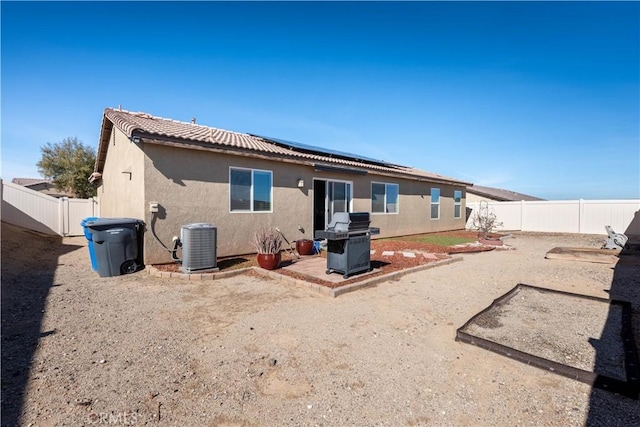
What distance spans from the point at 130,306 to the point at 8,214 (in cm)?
1382

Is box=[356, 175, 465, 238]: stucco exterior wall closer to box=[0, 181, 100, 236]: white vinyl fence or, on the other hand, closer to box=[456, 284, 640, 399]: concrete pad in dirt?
box=[456, 284, 640, 399]: concrete pad in dirt

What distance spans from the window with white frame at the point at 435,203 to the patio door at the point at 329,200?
22.0 ft

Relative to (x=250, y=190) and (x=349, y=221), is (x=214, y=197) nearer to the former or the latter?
(x=250, y=190)

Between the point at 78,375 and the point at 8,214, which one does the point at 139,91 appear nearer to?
the point at 8,214

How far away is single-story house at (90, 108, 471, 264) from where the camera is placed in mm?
6941

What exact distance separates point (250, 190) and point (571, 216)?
19382 mm

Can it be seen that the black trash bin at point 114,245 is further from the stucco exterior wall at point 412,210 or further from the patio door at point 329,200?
the stucco exterior wall at point 412,210

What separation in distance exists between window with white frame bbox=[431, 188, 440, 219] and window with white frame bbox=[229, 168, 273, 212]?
411 inches

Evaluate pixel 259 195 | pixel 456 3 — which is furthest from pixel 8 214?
pixel 456 3

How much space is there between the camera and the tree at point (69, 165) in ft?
79.2

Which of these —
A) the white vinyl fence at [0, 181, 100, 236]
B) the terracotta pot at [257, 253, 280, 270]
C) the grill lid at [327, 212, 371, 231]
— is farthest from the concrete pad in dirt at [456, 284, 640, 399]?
the white vinyl fence at [0, 181, 100, 236]

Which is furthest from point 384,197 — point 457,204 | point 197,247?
point 197,247

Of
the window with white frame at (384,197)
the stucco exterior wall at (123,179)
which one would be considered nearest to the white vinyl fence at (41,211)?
the stucco exterior wall at (123,179)

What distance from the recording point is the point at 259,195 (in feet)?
28.6
